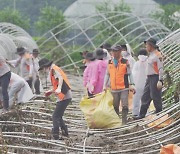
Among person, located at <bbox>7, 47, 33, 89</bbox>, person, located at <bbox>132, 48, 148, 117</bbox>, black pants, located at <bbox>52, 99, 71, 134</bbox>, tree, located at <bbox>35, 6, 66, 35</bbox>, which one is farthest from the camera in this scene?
tree, located at <bbox>35, 6, 66, 35</bbox>

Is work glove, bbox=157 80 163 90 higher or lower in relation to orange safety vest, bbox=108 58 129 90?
lower

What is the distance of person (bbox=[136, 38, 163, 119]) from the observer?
1038 centimetres

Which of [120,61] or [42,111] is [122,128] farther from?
[42,111]

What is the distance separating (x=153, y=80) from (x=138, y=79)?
805 millimetres

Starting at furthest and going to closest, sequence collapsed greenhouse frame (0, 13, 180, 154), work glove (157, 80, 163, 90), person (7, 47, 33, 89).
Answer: person (7, 47, 33, 89), work glove (157, 80, 163, 90), collapsed greenhouse frame (0, 13, 180, 154)

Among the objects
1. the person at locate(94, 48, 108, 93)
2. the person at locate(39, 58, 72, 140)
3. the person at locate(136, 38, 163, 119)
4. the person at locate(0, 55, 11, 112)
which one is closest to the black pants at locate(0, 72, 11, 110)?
the person at locate(0, 55, 11, 112)

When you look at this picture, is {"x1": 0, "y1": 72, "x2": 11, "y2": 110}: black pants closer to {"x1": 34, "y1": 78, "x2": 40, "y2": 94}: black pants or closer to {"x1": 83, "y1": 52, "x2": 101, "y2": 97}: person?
{"x1": 83, "y1": 52, "x2": 101, "y2": 97}: person

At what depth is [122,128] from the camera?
32.9 ft

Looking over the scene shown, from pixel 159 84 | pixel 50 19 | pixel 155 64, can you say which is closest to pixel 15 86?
pixel 155 64

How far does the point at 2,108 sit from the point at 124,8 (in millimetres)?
21095

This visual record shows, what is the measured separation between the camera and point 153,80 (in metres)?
10.6

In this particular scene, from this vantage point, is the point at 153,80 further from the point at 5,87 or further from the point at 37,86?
the point at 37,86

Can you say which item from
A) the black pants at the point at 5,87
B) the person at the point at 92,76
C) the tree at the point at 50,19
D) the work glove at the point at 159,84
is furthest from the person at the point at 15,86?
the tree at the point at 50,19

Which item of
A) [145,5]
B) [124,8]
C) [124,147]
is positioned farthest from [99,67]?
[145,5]
